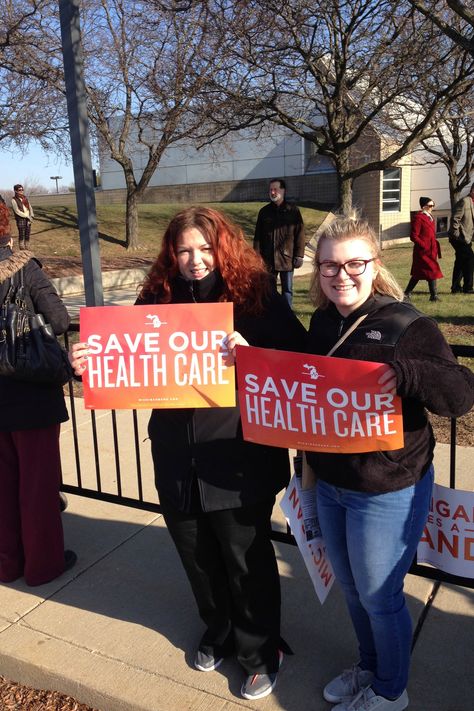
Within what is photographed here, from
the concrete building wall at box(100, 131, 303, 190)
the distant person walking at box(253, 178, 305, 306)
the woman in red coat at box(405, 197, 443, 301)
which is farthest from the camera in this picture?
the concrete building wall at box(100, 131, 303, 190)

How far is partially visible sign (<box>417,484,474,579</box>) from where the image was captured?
→ 2.40m

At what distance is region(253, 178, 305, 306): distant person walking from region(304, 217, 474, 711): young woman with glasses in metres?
7.15

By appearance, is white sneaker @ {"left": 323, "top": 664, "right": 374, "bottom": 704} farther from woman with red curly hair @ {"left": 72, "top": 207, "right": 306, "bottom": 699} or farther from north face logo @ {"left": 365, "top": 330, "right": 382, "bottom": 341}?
north face logo @ {"left": 365, "top": 330, "right": 382, "bottom": 341}

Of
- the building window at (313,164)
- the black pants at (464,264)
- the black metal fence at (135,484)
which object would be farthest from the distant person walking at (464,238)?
the building window at (313,164)

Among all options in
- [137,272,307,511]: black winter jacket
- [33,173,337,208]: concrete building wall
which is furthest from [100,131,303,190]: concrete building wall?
[137,272,307,511]: black winter jacket

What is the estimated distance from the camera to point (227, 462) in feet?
7.48

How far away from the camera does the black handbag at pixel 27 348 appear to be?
9.01 feet

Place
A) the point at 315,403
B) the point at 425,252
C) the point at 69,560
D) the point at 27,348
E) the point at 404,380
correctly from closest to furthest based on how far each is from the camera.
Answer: the point at 404,380, the point at 315,403, the point at 27,348, the point at 69,560, the point at 425,252

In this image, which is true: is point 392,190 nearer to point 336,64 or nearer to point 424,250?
point 336,64

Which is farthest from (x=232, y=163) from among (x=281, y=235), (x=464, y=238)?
(x=281, y=235)

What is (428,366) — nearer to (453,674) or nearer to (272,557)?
(272,557)

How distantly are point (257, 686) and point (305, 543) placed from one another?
62 centimetres

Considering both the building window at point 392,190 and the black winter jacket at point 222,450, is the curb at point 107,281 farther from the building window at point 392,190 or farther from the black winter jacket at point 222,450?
the building window at point 392,190

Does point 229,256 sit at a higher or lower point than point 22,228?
lower
